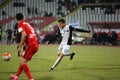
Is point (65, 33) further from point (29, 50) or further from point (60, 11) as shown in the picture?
point (60, 11)

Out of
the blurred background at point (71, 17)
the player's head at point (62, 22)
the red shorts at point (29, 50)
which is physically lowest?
the blurred background at point (71, 17)

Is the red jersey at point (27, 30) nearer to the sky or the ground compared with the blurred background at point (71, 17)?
nearer to the sky

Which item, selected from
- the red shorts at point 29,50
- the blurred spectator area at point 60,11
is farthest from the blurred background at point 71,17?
the red shorts at point 29,50

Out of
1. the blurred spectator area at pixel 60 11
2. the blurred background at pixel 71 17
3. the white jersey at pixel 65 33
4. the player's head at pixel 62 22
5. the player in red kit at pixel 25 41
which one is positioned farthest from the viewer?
the blurred spectator area at pixel 60 11

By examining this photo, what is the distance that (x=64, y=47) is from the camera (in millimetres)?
13430

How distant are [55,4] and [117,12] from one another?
9779 millimetres

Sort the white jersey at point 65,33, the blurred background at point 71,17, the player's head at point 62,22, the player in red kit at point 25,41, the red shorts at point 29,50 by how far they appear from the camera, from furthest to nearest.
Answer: the blurred background at point 71,17 < the white jersey at point 65,33 < the player's head at point 62,22 < the red shorts at point 29,50 < the player in red kit at point 25,41

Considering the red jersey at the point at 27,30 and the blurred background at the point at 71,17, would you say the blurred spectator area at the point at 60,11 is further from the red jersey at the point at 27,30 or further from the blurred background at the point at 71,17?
the red jersey at the point at 27,30

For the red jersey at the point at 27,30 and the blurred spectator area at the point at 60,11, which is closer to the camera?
the red jersey at the point at 27,30

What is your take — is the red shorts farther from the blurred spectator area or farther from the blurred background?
the blurred spectator area

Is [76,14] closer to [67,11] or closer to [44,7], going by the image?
[67,11]

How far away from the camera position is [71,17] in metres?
45.2

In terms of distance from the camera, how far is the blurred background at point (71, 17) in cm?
4028

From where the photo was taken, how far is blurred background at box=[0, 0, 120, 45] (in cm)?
4028
